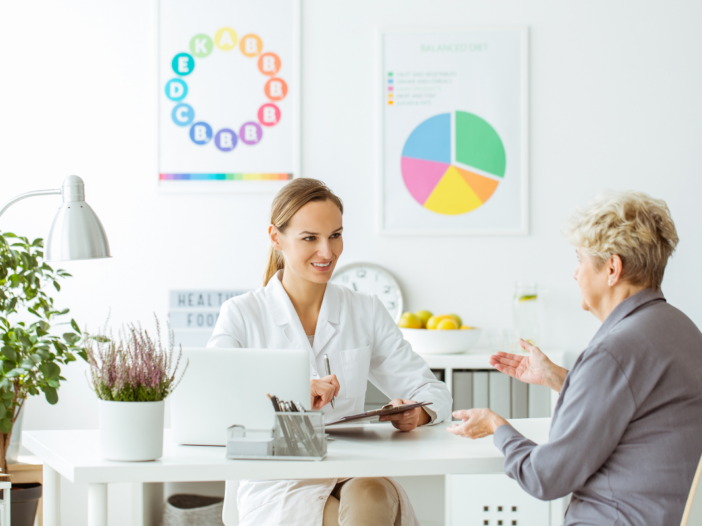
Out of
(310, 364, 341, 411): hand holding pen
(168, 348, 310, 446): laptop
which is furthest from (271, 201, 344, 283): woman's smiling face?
(168, 348, 310, 446): laptop

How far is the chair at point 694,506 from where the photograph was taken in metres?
1.05

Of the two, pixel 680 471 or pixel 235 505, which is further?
pixel 235 505

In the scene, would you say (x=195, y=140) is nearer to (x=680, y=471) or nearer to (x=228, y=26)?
(x=228, y=26)

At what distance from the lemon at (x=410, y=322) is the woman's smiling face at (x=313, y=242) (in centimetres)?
94

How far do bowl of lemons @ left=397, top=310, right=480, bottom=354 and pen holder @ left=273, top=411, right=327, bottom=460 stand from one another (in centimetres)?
146

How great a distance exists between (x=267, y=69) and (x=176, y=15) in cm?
48

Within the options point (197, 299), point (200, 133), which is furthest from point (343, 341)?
point (200, 133)

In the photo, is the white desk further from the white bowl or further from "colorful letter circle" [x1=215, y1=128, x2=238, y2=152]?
"colorful letter circle" [x1=215, y1=128, x2=238, y2=152]

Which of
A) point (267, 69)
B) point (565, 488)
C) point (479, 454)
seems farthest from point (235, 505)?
point (267, 69)

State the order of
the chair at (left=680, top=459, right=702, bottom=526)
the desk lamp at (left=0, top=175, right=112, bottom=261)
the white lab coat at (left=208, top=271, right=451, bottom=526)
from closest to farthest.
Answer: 1. the chair at (left=680, top=459, right=702, bottom=526)
2. the desk lamp at (left=0, top=175, right=112, bottom=261)
3. the white lab coat at (left=208, top=271, right=451, bottom=526)

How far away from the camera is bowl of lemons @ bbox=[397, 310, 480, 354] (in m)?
2.69

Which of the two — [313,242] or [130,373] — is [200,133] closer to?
[313,242]

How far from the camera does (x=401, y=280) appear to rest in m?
3.00

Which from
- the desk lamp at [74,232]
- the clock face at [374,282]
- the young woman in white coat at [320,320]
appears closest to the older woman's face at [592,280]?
the young woman in white coat at [320,320]
